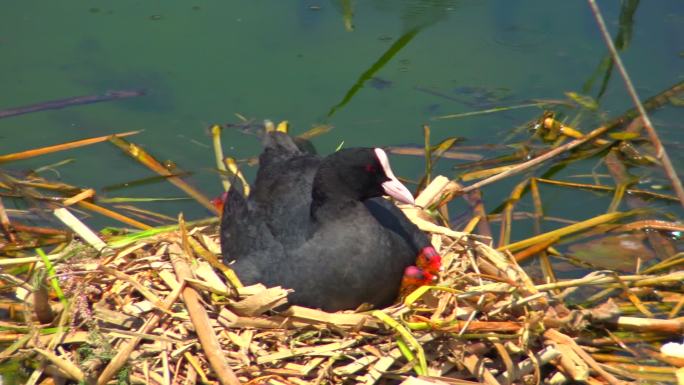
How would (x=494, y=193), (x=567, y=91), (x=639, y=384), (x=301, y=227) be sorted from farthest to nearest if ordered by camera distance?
(x=567, y=91)
(x=494, y=193)
(x=301, y=227)
(x=639, y=384)

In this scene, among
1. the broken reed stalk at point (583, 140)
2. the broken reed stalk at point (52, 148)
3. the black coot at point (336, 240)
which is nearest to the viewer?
the black coot at point (336, 240)

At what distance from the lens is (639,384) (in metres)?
3.99

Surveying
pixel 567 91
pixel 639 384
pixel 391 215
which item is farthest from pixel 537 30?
pixel 639 384

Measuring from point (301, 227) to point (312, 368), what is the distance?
648 millimetres

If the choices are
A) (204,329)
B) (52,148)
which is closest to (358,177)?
(204,329)

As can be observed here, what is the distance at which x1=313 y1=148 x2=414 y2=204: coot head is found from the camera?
4227mm

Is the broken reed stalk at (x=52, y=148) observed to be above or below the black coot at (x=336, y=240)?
below

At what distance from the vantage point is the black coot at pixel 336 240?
166 inches

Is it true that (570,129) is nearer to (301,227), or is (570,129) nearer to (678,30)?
(678,30)

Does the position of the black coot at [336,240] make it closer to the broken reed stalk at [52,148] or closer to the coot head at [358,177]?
the coot head at [358,177]

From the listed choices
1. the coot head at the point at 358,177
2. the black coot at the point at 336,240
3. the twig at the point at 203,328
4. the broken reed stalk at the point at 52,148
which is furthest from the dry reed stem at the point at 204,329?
the broken reed stalk at the point at 52,148

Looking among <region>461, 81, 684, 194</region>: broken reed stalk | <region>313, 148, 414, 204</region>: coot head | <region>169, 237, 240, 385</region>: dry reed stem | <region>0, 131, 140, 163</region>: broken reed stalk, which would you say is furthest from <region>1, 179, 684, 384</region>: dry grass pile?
<region>0, 131, 140, 163</region>: broken reed stalk

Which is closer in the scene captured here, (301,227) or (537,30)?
(301,227)

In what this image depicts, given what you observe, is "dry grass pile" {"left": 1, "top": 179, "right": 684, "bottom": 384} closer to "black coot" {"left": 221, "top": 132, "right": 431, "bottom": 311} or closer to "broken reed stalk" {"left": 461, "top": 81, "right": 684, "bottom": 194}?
"black coot" {"left": 221, "top": 132, "right": 431, "bottom": 311}
